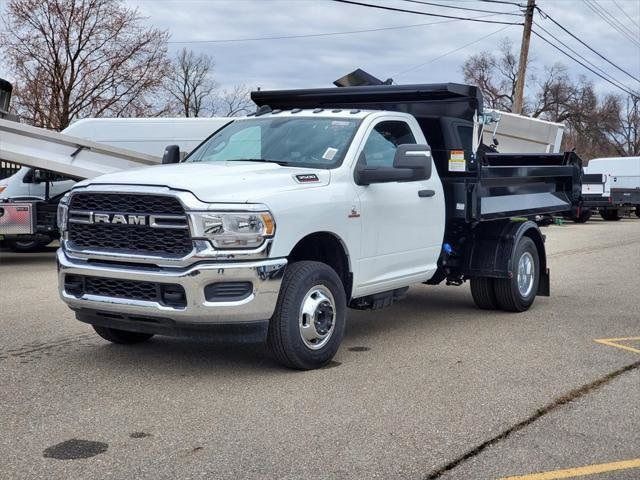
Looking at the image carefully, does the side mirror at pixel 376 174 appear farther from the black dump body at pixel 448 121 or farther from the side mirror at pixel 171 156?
the side mirror at pixel 171 156

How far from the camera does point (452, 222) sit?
828cm

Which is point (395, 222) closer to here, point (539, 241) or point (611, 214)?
point (539, 241)

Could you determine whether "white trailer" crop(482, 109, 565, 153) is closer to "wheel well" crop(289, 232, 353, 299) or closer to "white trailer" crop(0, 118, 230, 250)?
"white trailer" crop(0, 118, 230, 250)

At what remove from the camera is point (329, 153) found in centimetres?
677

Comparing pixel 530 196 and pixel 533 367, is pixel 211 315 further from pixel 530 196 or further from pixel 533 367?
pixel 530 196

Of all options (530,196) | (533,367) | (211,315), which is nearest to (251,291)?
(211,315)

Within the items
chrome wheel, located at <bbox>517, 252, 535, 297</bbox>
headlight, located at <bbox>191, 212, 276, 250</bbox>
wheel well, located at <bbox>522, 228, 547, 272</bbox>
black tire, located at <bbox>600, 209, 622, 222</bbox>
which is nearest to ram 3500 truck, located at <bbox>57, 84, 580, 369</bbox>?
headlight, located at <bbox>191, 212, 276, 250</bbox>

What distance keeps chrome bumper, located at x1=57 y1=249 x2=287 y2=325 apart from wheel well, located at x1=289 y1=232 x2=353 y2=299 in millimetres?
544

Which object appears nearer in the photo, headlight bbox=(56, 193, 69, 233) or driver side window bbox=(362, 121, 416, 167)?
headlight bbox=(56, 193, 69, 233)

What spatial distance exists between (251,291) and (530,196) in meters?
4.90

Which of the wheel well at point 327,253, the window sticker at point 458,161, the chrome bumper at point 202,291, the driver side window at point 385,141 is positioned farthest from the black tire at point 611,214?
the chrome bumper at point 202,291

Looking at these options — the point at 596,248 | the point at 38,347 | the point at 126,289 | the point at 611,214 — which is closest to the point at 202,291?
the point at 126,289

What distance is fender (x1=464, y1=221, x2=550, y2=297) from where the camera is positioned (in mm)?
8547

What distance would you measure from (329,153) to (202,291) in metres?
1.84
